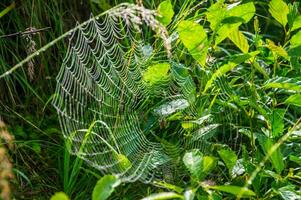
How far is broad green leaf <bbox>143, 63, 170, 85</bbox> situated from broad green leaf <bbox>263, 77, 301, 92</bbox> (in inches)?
11.9

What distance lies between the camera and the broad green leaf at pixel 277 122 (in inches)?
78.7

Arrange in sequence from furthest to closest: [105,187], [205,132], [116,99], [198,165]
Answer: [116,99] < [205,132] < [198,165] < [105,187]

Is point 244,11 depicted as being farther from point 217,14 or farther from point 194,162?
point 194,162

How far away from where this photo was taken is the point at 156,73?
2.12m

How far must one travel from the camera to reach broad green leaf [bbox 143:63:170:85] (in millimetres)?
2113

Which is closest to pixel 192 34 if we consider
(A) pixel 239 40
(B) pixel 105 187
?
(A) pixel 239 40

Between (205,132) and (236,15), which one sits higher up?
(236,15)

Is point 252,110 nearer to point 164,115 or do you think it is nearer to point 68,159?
point 164,115

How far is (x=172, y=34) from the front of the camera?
2.22m

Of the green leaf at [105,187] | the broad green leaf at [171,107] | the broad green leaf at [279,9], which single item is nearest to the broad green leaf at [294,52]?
the broad green leaf at [279,9]

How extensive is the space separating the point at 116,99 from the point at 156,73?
0.32 m

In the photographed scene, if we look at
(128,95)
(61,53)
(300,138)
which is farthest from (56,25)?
(300,138)

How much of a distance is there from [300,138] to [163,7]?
56cm

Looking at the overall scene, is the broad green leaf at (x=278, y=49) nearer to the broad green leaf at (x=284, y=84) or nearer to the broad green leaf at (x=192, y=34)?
the broad green leaf at (x=284, y=84)
